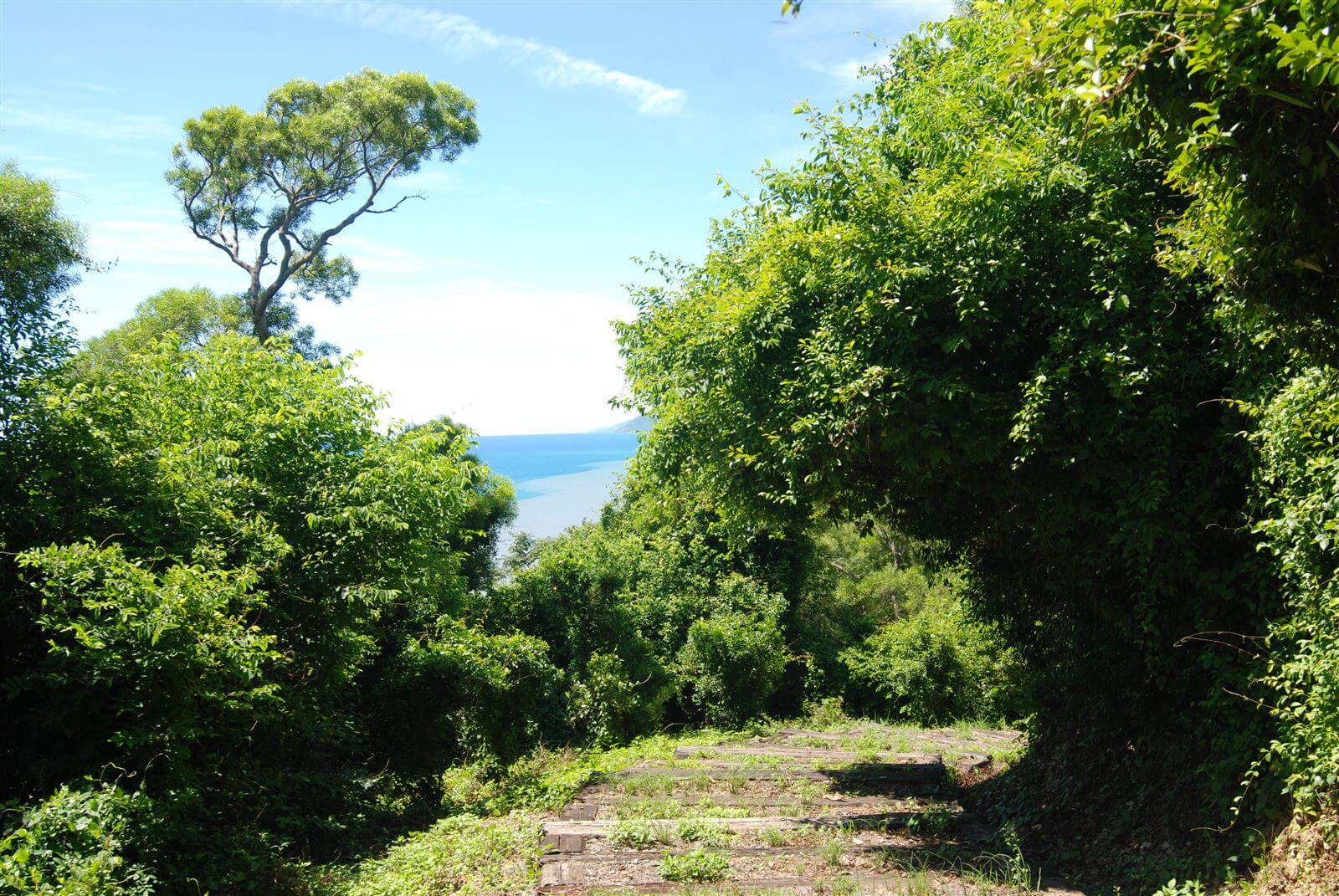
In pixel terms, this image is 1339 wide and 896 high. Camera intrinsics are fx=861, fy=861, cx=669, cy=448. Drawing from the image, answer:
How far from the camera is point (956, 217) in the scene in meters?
6.95

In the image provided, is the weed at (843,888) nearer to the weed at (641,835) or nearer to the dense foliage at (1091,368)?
the weed at (641,835)

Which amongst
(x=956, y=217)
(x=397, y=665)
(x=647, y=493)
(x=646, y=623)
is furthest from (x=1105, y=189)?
(x=646, y=623)

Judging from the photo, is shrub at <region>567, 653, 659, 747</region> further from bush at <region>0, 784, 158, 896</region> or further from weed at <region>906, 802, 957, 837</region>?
bush at <region>0, 784, 158, 896</region>

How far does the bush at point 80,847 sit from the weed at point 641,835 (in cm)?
356

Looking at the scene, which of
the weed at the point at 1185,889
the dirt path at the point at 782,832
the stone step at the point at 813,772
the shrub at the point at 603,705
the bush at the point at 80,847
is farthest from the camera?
the shrub at the point at 603,705

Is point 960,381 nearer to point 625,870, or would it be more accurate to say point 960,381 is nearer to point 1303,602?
point 1303,602

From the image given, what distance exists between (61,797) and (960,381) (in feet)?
23.2

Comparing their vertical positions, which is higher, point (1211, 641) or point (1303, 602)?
point (1303, 602)

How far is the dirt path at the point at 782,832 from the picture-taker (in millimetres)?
6516

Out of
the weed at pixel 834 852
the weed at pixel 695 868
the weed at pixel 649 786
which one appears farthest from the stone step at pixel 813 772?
the weed at pixel 695 868

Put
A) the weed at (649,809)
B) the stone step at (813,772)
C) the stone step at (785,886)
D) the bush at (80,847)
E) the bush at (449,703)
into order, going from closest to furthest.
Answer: the bush at (80,847)
the stone step at (785,886)
the weed at (649,809)
the stone step at (813,772)
the bush at (449,703)

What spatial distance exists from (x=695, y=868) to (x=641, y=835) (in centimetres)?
100

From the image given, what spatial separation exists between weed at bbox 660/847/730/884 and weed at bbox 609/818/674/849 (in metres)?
0.57

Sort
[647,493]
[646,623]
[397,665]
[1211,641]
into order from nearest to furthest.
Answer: [1211,641]
[647,493]
[397,665]
[646,623]
